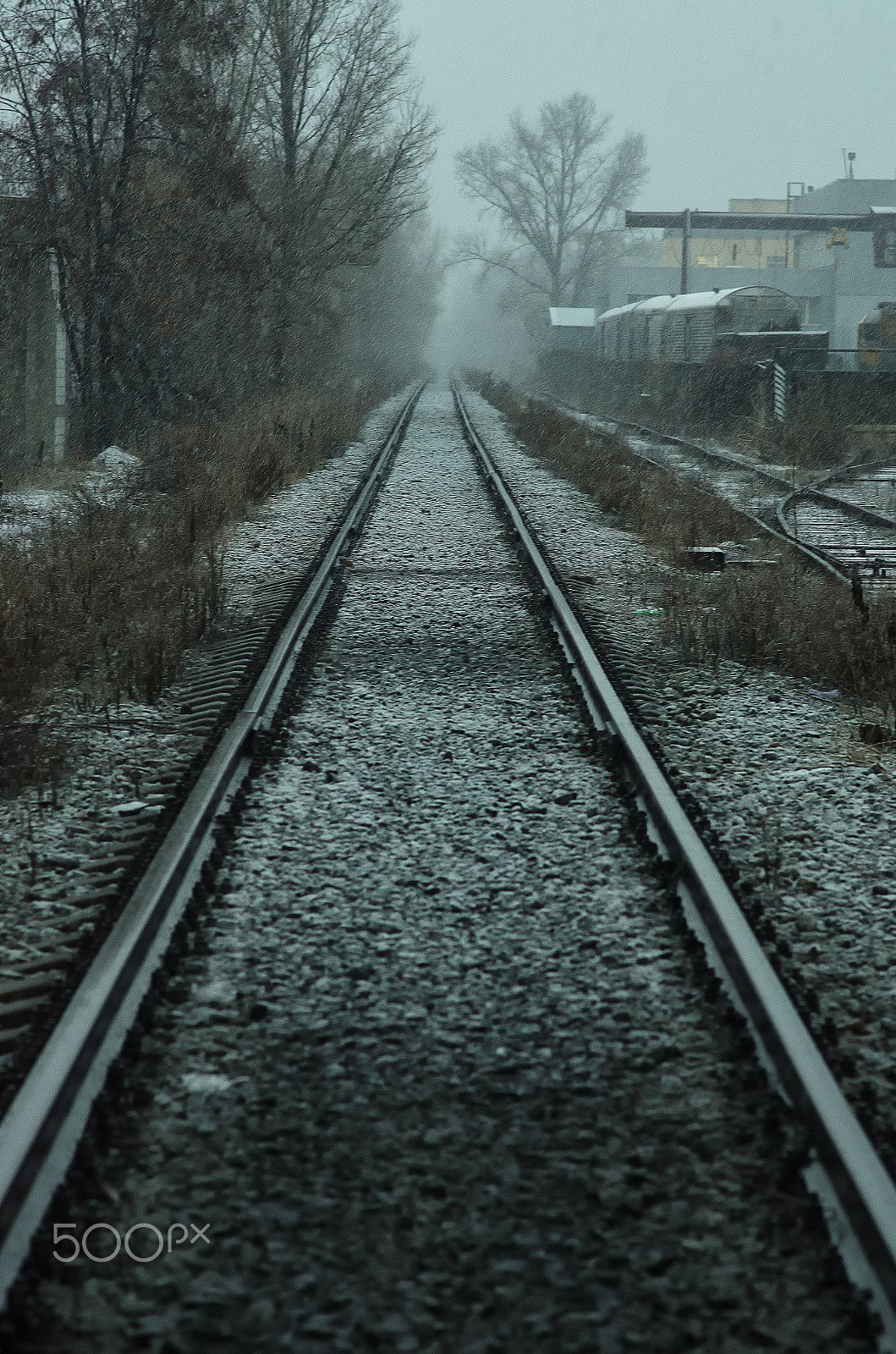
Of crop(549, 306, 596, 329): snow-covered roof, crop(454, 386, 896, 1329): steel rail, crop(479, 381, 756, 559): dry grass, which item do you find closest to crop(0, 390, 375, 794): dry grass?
crop(454, 386, 896, 1329): steel rail

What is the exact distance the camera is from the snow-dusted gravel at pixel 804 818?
314 centimetres

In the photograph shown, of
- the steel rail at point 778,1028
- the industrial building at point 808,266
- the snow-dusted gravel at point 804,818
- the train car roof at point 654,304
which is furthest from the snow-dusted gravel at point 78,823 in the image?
the industrial building at point 808,266

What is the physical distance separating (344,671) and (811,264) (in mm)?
81243

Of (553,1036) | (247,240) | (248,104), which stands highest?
(248,104)

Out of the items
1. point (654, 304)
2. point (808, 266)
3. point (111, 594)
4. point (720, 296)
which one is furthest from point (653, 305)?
point (808, 266)

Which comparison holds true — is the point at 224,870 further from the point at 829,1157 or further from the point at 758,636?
the point at 758,636

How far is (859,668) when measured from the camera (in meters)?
6.54

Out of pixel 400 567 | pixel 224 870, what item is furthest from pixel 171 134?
pixel 224 870

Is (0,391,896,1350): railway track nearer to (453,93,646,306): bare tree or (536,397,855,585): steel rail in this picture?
(536,397,855,585): steel rail

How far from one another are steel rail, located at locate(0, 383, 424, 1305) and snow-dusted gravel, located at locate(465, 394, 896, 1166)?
151cm

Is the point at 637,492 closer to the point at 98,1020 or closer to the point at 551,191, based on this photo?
the point at 98,1020

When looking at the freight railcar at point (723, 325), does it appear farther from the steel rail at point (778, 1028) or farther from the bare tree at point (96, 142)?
the steel rail at point (778, 1028)

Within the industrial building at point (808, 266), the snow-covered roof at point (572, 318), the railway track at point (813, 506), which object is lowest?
the railway track at point (813, 506)

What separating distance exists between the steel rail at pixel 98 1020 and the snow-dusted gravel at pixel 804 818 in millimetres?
1508
